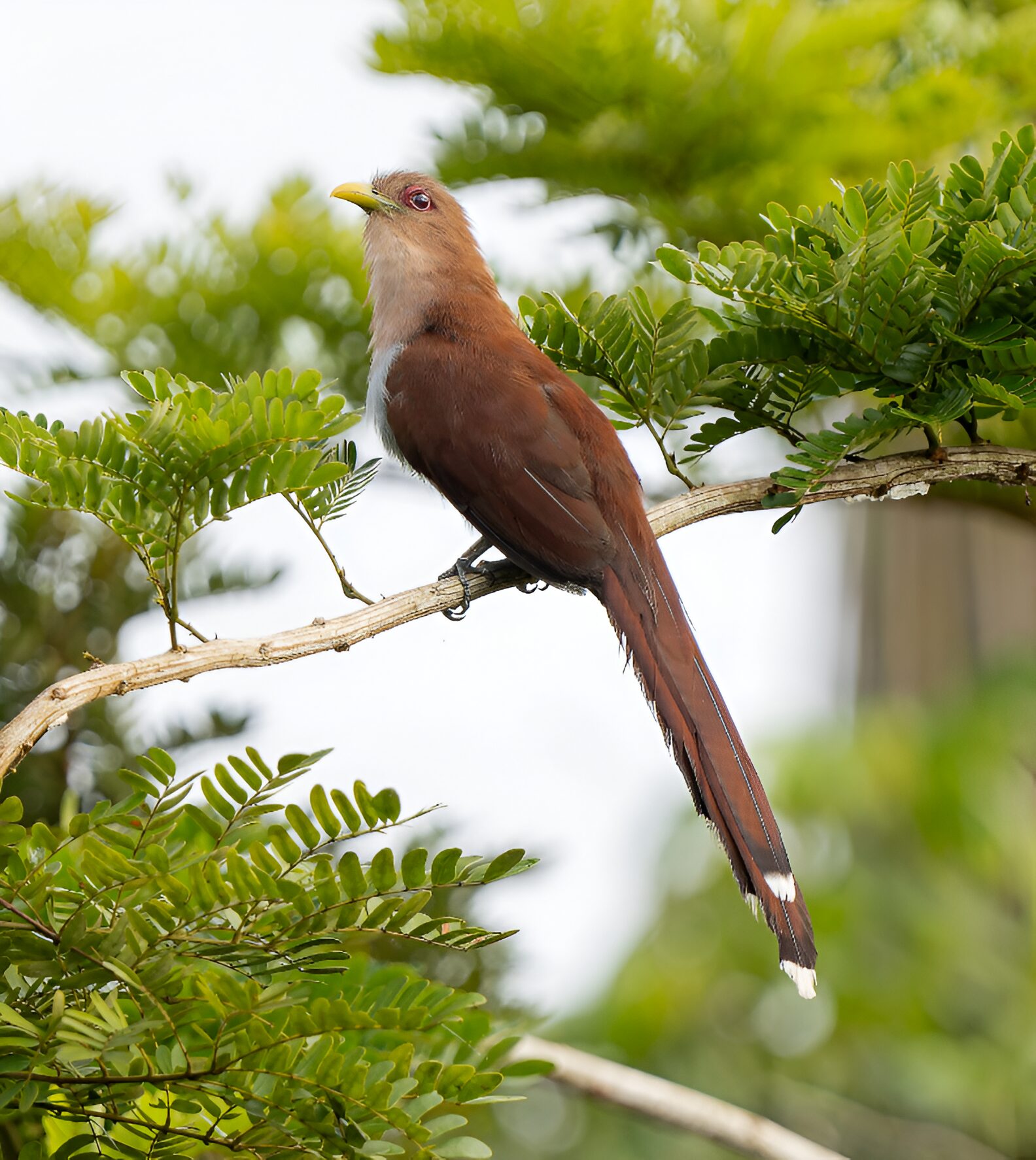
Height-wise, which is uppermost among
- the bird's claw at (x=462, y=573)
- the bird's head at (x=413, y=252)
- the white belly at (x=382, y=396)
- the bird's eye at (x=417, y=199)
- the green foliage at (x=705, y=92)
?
the green foliage at (x=705, y=92)

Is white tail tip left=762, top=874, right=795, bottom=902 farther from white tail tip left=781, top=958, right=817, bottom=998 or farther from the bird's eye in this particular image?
the bird's eye

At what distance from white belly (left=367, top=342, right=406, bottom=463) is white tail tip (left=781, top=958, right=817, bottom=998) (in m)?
0.59

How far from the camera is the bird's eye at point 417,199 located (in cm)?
134

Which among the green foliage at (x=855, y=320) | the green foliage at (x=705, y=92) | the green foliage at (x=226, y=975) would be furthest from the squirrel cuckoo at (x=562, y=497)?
the green foliage at (x=705, y=92)

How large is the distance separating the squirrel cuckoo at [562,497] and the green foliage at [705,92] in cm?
48

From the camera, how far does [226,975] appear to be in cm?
43

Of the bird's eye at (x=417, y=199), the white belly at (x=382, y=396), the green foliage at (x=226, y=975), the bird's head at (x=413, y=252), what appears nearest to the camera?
the green foliage at (x=226, y=975)

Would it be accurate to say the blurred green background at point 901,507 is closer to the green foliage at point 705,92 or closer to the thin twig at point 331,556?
the green foliage at point 705,92

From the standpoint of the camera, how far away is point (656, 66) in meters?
1.47

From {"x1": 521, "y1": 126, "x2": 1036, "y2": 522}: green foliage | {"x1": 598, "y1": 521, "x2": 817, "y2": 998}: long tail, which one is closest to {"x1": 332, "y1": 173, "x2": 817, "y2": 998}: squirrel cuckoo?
{"x1": 598, "y1": 521, "x2": 817, "y2": 998}: long tail

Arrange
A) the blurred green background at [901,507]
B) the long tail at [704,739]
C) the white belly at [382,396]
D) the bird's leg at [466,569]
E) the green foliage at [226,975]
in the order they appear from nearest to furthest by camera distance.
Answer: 1. the green foliage at [226,975]
2. the long tail at [704,739]
3. the bird's leg at [466,569]
4. the white belly at [382,396]
5. the blurred green background at [901,507]

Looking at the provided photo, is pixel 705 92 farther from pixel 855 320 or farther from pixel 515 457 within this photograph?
pixel 855 320

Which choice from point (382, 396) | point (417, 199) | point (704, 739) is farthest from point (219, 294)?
point (704, 739)

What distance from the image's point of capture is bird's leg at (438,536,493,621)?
0.88 metres
